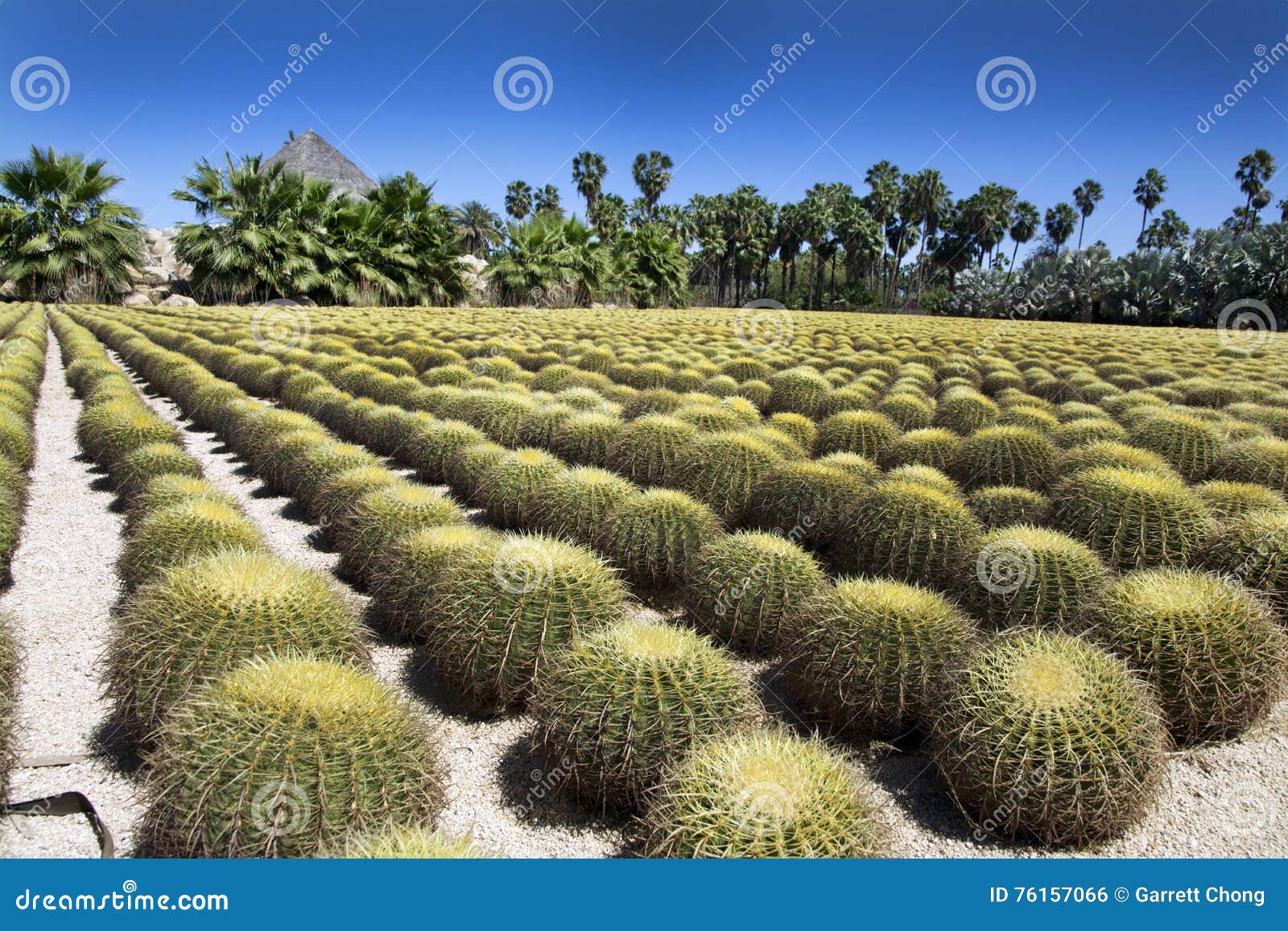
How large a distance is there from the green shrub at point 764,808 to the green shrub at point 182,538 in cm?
374

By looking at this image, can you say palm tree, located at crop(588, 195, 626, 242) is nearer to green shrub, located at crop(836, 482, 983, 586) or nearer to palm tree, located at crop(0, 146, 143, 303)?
palm tree, located at crop(0, 146, 143, 303)

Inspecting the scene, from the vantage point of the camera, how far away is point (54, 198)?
32.9 meters

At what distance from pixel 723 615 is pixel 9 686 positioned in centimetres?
405

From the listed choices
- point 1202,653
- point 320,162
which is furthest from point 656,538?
point 320,162

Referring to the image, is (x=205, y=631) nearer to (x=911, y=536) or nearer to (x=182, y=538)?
(x=182, y=538)

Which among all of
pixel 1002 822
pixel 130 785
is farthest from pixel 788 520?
pixel 130 785

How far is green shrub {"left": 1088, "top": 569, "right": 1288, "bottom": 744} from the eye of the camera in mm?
4043

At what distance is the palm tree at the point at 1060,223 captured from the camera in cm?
7012

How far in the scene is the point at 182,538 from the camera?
5.31m

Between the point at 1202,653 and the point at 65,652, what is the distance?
22.9ft

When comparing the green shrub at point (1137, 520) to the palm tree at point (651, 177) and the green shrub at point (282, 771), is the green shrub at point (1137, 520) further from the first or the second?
the palm tree at point (651, 177)

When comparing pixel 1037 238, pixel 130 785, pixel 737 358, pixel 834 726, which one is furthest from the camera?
pixel 1037 238

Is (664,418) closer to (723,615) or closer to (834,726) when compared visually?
(723,615)

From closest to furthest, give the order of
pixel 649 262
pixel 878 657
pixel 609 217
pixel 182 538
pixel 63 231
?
pixel 878 657 → pixel 182 538 → pixel 63 231 → pixel 649 262 → pixel 609 217
